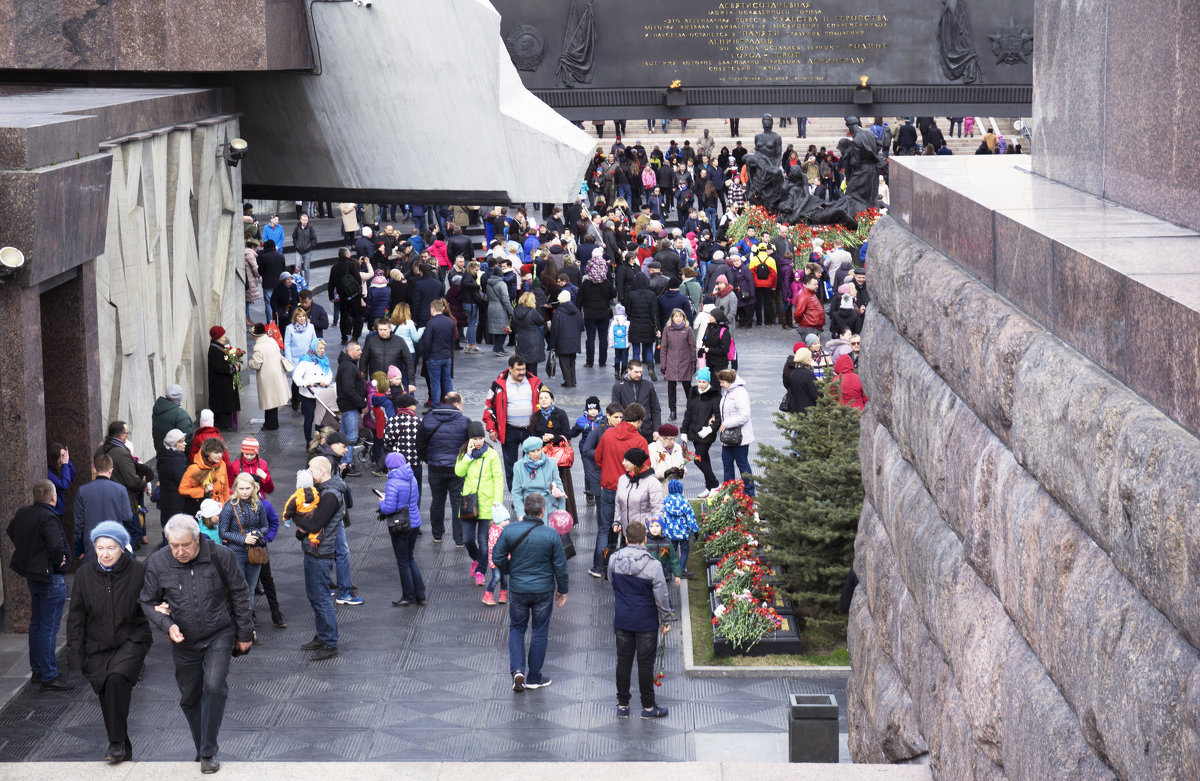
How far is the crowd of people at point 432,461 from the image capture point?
A: 28.2 ft

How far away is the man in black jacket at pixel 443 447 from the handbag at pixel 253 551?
202 cm

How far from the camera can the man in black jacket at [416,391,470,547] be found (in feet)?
43.7

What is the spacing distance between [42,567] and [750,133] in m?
39.3

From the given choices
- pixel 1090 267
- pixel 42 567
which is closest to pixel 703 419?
pixel 42 567

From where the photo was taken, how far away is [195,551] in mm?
8242

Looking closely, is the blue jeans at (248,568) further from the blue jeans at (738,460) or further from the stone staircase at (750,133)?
the stone staircase at (750,133)

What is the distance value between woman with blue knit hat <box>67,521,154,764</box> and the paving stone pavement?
111cm

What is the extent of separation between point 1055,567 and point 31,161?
9632 millimetres

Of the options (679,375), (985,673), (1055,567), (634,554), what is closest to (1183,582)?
(1055,567)

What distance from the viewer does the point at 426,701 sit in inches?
417

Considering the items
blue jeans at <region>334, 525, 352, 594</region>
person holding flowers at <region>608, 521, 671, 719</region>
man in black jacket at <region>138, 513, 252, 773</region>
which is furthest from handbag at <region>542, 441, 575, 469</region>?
man in black jacket at <region>138, 513, 252, 773</region>

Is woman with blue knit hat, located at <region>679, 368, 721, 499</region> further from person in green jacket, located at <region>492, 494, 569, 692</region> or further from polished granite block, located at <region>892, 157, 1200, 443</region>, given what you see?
polished granite block, located at <region>892, 157, 1200, 443</region>

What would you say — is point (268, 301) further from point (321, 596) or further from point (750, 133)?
point (750, 133)

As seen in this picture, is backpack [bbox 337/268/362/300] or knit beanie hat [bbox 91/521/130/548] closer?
knit beanie hat [bbox 91/521/130/548]
